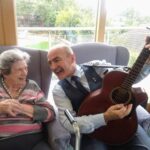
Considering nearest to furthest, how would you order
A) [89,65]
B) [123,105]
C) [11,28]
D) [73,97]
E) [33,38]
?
1. [123,105]
2. [73,97]
3. [89,65]
4. [11,28]
5. [33,38]

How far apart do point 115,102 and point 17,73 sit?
2.11 feet

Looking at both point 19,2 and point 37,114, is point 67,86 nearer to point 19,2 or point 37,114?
point 37,114

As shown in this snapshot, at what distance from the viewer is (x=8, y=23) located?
190cm

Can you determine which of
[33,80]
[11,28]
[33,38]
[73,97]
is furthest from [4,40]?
[73,97]

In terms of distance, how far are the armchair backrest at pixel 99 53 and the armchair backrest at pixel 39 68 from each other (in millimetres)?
267

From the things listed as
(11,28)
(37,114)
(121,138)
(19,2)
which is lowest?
(121,138)

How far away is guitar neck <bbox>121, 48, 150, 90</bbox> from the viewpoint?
1.31 m

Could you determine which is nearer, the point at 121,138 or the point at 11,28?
the point at 121,138

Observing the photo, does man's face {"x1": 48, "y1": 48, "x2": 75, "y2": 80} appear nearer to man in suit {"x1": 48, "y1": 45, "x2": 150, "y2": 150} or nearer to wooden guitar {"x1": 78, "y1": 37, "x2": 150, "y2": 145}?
man in suit {"x1": 48, "y1": 45, "x2": 150, "y2": 150}

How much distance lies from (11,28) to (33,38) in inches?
10.8

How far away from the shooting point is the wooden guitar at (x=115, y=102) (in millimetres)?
1360

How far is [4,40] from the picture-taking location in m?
1.94

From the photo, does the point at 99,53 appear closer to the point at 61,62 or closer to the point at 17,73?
the point at 61,62

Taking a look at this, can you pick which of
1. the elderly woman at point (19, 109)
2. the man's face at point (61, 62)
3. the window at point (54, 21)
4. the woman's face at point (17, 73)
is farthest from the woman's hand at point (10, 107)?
the window at point (54, 21)
